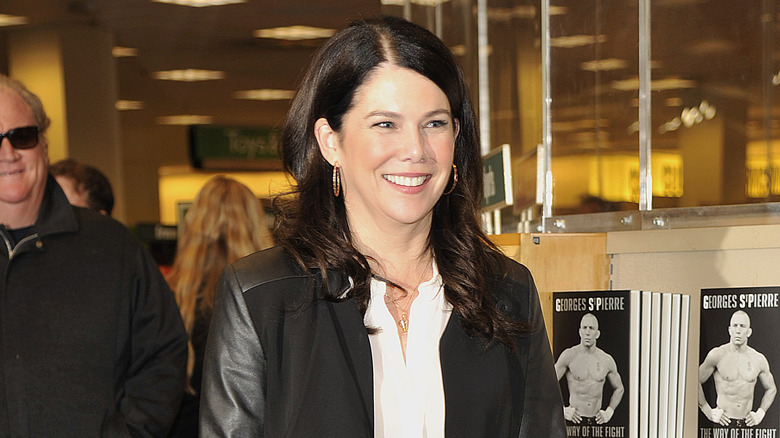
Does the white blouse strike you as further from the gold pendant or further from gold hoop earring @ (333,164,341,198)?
gold hoop earring @ (333,164,341,198)

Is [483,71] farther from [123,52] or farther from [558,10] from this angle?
[123,52]

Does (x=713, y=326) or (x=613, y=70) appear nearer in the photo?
(x=713, y=326)

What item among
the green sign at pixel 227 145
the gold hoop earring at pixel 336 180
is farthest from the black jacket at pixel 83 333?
the green sign at pixel 227 145

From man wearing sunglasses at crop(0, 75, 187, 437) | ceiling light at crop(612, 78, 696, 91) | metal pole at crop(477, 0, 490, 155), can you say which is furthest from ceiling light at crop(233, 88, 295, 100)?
ceiling light at crop(612, 78, 696, 91)

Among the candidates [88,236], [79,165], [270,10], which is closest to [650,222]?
[88,236]

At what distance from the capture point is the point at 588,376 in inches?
80.3

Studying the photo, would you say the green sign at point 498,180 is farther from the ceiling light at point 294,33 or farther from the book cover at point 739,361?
the ceiling light at point 294,33

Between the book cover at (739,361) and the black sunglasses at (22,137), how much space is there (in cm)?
190

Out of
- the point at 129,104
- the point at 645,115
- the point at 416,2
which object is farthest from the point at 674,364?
the point at 129,104

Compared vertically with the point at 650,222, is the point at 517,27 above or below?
above

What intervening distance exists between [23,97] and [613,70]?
1713 millimetres

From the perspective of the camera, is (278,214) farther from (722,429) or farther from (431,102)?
(722,429)

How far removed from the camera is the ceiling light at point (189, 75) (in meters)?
10.3

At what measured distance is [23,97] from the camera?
107 inches
